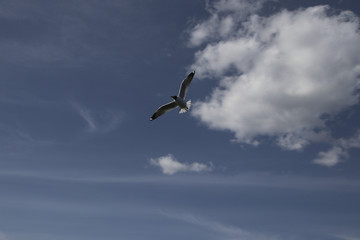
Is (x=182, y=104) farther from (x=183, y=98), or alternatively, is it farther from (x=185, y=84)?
(x=185, y=84)

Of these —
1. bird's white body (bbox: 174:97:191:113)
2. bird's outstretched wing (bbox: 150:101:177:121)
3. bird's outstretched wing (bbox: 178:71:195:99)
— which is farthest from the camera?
bird's outstretched wing (bbox: 150:101:177:121)

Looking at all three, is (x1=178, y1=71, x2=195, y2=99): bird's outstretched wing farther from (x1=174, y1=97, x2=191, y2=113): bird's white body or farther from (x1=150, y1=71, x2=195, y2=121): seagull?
(x1=174, y1=97, x2=191, y2=113): bird's white body

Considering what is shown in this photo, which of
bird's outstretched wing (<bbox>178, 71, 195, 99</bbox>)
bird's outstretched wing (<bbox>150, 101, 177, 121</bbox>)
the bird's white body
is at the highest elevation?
bird's outstretched wing (<bbox>178, 71, 195, 99</bbox>)

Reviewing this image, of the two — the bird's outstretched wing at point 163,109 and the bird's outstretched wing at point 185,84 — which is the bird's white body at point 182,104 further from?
the bird's outstretched wing at point 185,84

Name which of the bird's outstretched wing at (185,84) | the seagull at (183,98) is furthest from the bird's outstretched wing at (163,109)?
the bird's outstretched wing at (185,84)

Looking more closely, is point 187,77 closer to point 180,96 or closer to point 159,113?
point 180,96

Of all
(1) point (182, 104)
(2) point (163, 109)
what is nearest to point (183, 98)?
(1) point (182, 104)

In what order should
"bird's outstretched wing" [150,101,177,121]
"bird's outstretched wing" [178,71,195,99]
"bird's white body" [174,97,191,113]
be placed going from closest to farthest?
"bird's white body" [174,97,191,113]
"bird's outstretched wing" [178,71,195,99]
"bird's outstretched wing" [150,101,177,121]

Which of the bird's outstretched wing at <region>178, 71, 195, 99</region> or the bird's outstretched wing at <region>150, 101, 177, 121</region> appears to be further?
the bird's outstretched wing at <region>150, 101, 177, 121</region>

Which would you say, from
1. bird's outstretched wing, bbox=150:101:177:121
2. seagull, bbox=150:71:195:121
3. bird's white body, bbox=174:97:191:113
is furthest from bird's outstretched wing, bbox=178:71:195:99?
bird's outstretched wing, bbox=150:101:177:121

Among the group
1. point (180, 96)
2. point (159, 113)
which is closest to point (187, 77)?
point (180, 96)

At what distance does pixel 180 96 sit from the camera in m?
71.0

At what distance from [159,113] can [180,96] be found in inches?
255

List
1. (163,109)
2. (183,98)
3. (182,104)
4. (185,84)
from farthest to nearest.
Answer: (163,109), (183,98), (185,84), (182,104)
